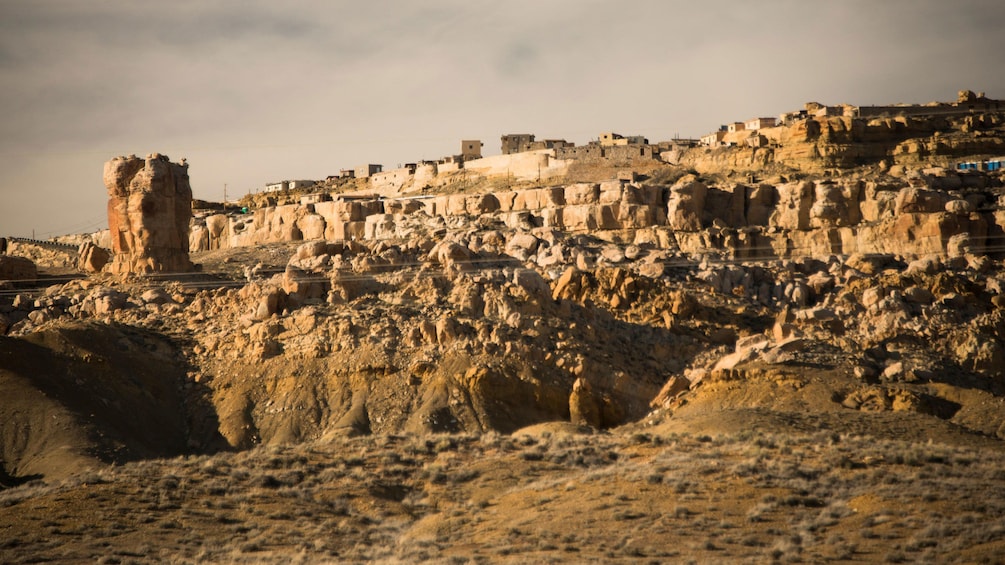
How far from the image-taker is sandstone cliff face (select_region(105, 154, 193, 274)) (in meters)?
50.2

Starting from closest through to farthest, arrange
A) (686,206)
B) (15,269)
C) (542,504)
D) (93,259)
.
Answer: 1. (542,504)
2. (686,206)
3. (15,269)
4. (93,259)

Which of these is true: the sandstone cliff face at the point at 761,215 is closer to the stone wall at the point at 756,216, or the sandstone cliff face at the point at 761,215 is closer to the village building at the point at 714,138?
the stone wall at the point at 756,216

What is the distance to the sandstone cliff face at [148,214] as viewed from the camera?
50.2 m

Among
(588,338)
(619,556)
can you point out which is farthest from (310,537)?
(588,338)

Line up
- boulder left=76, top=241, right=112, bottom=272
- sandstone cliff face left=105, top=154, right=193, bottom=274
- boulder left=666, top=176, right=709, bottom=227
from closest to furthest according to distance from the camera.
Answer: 1. sandstone cliff face left=105, top=154, right=193, bottom=274
2. boulder left=666, top=176, right=709, bottom=227
3. boulder left=76, top=241, right=112, bottom=272

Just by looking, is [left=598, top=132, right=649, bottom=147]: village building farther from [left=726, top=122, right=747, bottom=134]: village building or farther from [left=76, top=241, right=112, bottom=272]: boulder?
[left=76, top=241, right=112, bottom=272]: boulder

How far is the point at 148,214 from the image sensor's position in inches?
1975

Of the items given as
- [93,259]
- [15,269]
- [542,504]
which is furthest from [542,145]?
[542,504]

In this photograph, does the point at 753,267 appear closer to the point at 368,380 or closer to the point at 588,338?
the point at 588,338

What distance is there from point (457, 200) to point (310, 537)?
32355mm

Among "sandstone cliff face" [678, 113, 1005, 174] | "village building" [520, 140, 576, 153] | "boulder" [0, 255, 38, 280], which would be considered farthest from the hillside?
"village building" [520, 140, 576, 153]

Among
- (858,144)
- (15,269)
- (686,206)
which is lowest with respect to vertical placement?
(15,269)

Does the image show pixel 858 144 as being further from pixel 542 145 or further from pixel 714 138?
pixel 542 145

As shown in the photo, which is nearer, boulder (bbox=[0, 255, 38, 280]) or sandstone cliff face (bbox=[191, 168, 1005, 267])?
sandstone cliff face (bbox=[191, 168, 1005, 267])
